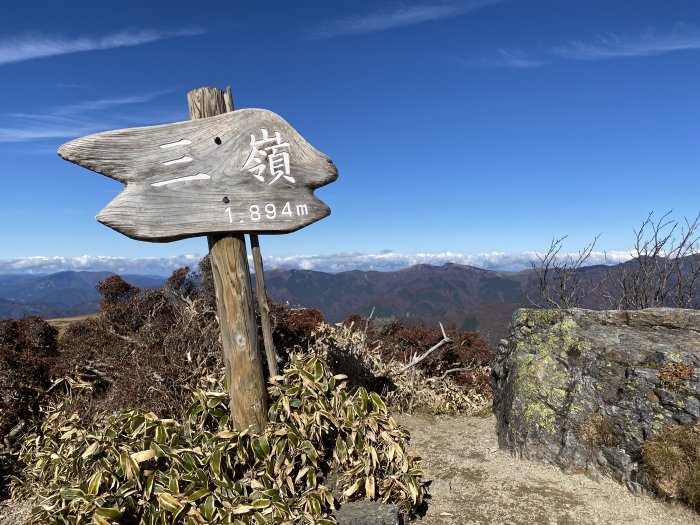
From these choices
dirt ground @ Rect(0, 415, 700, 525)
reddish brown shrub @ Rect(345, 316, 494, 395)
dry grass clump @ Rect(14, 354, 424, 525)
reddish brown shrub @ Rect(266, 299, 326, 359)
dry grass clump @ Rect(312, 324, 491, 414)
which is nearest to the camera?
dry grass clump @ Rect(14, 354, 424, 525)

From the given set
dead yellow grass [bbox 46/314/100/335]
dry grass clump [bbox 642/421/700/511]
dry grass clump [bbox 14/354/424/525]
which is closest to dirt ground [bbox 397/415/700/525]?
dry grass clump [bbox 642/421/700/511]

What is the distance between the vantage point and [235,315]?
411cm

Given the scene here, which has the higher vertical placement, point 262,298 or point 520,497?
point 262,298

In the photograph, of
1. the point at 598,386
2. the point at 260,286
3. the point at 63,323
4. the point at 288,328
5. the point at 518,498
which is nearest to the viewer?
the point at 260,286

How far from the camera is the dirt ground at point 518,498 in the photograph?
4.22m

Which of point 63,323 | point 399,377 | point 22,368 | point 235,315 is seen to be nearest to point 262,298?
point 235,315

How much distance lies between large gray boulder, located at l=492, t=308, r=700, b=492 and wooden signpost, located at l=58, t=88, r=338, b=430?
352 centimetres

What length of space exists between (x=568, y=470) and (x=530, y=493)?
670mm

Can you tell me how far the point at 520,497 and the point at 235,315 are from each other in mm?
3654

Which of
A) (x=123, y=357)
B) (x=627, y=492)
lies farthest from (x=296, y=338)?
(x=627, y=492)

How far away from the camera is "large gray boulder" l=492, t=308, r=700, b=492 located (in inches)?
185

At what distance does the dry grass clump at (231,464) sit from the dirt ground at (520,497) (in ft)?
2.26

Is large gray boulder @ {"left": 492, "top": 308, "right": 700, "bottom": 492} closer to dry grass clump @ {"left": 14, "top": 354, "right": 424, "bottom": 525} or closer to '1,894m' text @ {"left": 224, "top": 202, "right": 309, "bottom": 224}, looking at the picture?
dry grass clump @ {"left": 14, "top": 354, "right": 424, "bottom": 525}

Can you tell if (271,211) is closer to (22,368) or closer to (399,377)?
(22,368)
